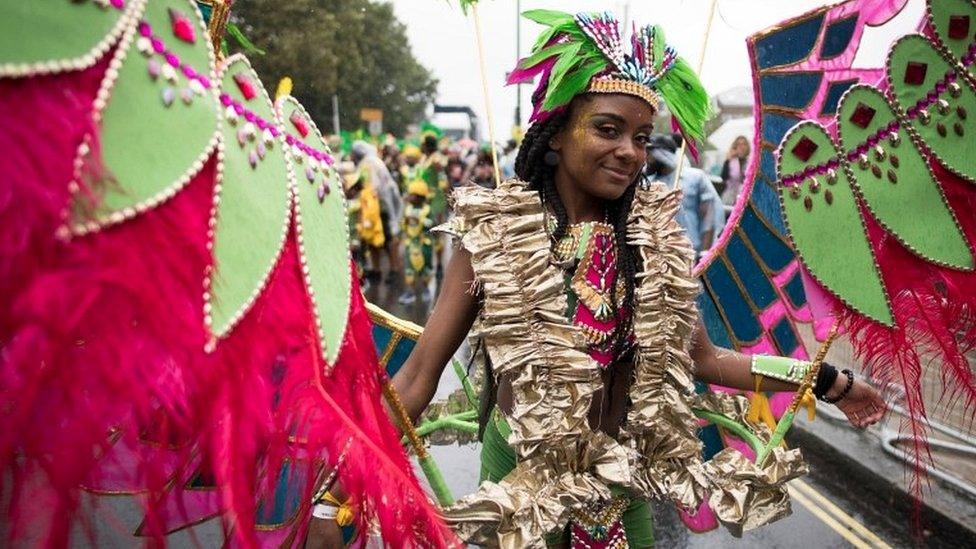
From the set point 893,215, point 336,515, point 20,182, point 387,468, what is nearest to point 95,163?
point 20,182

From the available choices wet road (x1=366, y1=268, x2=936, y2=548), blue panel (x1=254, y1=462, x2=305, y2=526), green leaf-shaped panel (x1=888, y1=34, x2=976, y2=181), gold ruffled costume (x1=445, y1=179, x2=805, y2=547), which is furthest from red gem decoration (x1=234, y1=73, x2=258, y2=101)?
wet road (x1=366, y1=268, x2=936, y2=548)

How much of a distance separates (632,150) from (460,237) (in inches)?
18.0

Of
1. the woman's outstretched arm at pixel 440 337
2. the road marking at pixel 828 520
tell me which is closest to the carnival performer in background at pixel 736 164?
the road marking at pixel 828 520

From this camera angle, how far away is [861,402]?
1.97 metres

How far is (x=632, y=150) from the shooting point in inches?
68.7

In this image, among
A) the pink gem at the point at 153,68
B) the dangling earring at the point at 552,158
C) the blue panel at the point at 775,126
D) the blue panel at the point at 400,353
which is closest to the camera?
the pink gem at the point at 153,68

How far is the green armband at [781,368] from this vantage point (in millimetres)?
1957

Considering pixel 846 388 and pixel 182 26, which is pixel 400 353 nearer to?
pixel 846 388

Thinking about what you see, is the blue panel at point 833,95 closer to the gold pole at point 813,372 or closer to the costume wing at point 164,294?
the gold pole at point 813,372

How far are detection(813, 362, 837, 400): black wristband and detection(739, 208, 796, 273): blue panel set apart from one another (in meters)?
0.43

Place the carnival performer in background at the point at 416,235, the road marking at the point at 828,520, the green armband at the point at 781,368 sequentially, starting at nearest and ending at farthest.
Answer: the green armband at the point at 781,368 < the road marking at the point at 828,520 < the carnival performer in background at the point at 416,235

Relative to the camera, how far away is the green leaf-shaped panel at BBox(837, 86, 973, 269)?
1771 millimetres

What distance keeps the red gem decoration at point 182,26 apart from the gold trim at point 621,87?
108cm

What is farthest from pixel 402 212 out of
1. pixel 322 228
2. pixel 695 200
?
pixel 322 228
